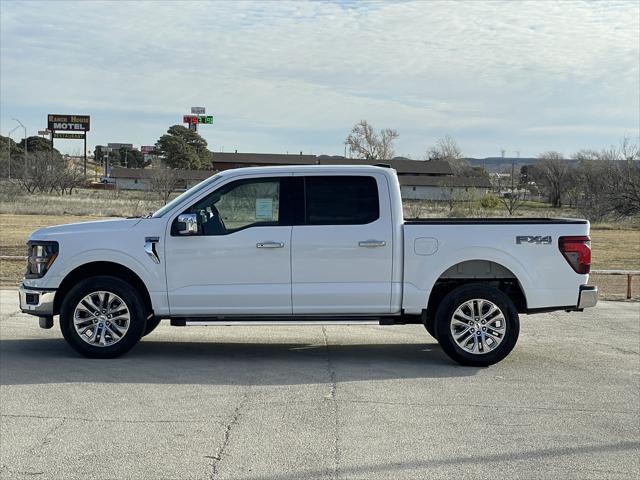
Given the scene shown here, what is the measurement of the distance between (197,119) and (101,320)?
94.1m

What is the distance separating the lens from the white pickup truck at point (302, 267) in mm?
7754

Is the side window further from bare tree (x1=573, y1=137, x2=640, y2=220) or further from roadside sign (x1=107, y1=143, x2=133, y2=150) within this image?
roadside sign (x1=107, y1=143, x2=133, y2=150)

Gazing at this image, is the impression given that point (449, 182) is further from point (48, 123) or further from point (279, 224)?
point (48, 123)

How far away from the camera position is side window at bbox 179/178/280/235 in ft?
25.7

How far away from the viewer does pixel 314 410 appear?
615 centimetres

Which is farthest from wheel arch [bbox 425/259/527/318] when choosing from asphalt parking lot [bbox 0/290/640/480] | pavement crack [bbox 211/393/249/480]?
pavement crack [bbox 211/393/249/480]

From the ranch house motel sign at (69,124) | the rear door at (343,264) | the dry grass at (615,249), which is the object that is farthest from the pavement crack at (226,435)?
the ranch house motel sign at (69,124)

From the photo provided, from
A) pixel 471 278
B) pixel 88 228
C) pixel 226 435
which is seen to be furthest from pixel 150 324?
pixel 471 278

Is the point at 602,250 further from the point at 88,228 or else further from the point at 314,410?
the point at 314,410

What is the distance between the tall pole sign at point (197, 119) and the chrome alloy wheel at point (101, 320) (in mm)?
85577

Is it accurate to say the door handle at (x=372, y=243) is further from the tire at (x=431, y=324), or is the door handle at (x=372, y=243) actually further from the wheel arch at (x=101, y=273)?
the wheel arch at (x=101, y=273)

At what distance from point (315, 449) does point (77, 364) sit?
11.6 ft

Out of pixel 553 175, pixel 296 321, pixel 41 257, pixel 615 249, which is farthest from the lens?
pixel 553 175

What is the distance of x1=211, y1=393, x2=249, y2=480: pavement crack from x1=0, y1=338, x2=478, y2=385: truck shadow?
0.75 m
